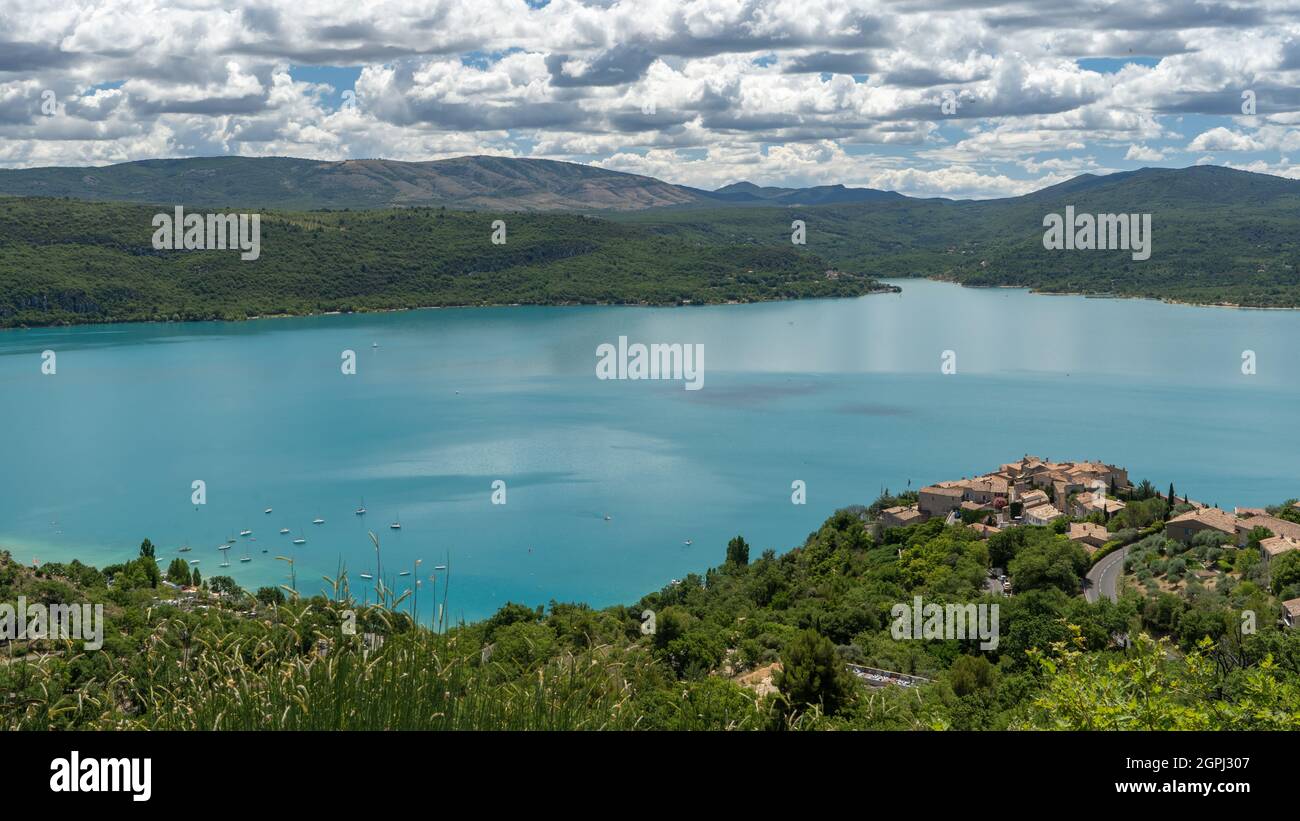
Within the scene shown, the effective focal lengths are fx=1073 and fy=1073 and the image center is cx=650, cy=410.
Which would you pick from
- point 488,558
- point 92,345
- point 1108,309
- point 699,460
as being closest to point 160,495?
point 488,558

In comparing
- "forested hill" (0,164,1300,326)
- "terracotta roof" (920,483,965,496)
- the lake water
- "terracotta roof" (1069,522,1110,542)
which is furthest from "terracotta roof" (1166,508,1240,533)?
"forested hill" (0,164,1300,326)

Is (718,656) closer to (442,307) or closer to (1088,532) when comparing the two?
(1088,532)

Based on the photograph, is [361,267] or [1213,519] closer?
[1213,519]

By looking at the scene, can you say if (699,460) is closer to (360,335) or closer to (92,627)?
(92,627)

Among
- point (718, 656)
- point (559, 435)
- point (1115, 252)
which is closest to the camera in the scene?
point (718, 656)

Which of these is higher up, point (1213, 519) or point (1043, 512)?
point (1213, 519)

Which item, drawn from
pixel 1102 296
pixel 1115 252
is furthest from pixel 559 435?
pixel 1115 252
